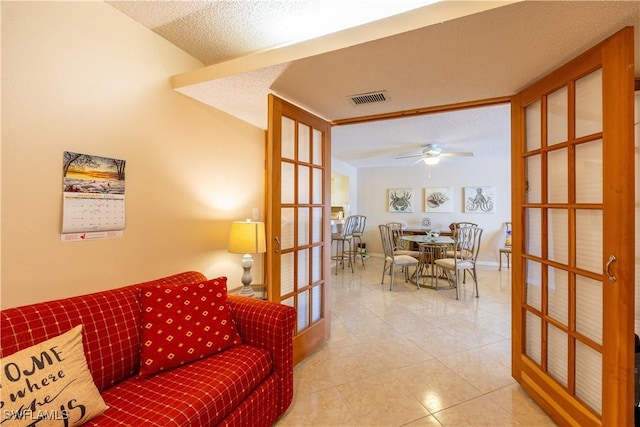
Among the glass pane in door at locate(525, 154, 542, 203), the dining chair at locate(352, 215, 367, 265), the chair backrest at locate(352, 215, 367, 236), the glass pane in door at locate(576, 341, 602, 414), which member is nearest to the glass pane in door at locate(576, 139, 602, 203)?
the glass pane in door at locate(525, 154, 542, 203)

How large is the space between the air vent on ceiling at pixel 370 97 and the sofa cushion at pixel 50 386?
6.95 feet

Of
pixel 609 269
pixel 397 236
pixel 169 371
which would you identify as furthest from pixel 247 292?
pixel 397 236

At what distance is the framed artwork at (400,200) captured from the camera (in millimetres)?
6707

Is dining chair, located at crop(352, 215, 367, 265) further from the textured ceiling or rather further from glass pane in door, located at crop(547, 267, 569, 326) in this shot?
glass pane in door, located at crop(547, 267, 569, 326)

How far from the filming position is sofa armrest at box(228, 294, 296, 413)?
157cm

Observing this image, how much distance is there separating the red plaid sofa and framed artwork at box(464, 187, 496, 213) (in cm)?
578

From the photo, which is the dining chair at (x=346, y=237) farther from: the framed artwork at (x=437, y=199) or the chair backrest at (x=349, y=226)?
the framed artwork at (x=437, y=199)

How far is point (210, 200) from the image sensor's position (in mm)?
2266

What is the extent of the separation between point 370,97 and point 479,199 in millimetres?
5116

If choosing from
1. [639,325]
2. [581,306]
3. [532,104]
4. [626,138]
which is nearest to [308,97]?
[532,104]

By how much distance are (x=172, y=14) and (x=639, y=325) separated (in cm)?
346

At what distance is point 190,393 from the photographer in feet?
3.78

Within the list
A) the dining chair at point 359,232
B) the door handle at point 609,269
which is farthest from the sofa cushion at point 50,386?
the dining chair at point 359,232

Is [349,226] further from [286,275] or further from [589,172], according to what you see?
[589,172]
